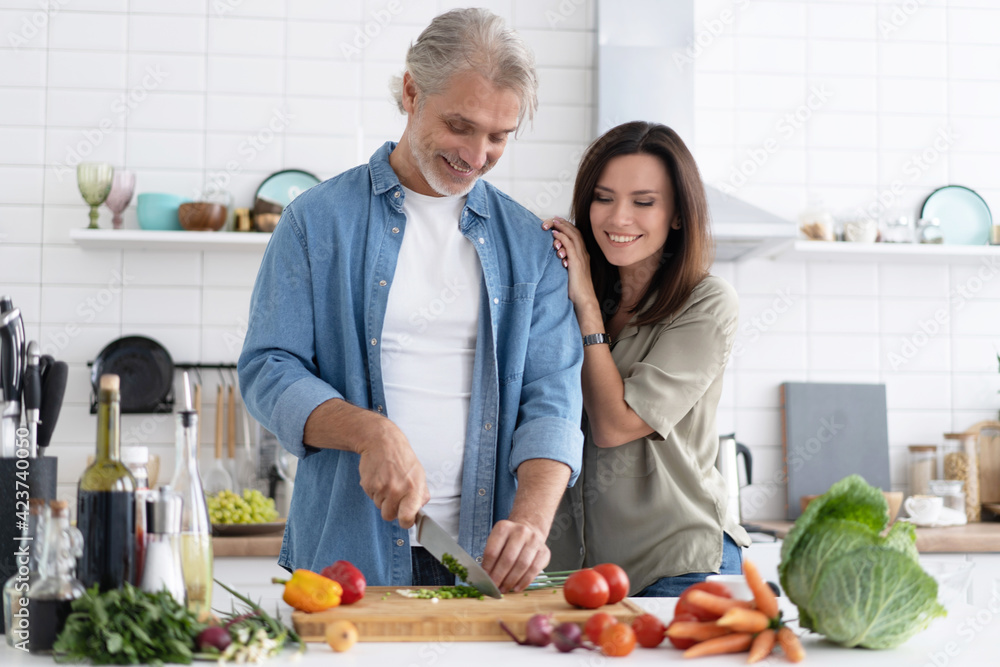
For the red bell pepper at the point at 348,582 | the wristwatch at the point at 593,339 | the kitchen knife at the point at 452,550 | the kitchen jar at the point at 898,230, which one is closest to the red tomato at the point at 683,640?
the kitchen knife at the point at 452,550

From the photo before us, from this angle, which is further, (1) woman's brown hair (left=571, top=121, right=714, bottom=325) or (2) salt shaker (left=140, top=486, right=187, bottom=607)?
(1) woman's brown hair (left=571, top=121, right=714, bottom=325)

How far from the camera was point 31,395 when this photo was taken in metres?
1.12

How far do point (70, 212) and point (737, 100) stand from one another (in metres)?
2.32

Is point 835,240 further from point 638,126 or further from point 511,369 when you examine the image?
point 511,369

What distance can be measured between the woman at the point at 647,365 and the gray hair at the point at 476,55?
1.12ft

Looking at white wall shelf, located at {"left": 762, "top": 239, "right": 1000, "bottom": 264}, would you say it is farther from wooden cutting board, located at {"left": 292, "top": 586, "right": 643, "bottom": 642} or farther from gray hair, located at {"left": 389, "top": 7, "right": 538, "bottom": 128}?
wooden cutting board, located at {"left": 292, "top": 586, "right": 643, "bottom": 642}

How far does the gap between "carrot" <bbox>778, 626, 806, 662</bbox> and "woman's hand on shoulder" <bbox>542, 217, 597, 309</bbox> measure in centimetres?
81

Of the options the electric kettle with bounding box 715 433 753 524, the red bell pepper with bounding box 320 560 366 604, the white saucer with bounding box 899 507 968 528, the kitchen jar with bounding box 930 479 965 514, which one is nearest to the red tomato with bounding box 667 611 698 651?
the red bell pepper with bounding box 320 560 366 604

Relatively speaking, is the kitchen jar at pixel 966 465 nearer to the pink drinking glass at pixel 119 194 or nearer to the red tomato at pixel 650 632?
the red tomato at pixel 650 632

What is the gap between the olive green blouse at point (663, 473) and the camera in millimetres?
1586

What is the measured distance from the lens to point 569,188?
3.26 meters

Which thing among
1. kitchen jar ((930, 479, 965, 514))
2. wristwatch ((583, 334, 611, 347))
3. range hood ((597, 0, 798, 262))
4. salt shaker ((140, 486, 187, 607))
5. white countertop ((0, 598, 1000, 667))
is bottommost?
kitchen jar ((930, 479, 965, 514))

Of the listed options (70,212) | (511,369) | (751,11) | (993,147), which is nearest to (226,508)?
(70,212)

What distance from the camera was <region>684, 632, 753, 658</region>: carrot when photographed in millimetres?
1000
